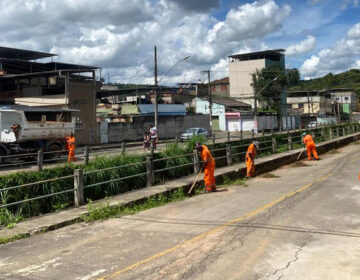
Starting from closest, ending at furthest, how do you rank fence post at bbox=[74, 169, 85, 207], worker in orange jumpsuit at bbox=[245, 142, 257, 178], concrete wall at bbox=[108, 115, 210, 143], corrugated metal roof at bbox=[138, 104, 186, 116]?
1. fence post at bbox=[74, 169, 85, 207]
2. worker in orange jumpsuit at bbox=[245, 142, 257, 178]
3. concrete wall at bbox=[108, 115, 210, 143]
4. corrugated metal roof at bbox=[138, 104, 186, 116]

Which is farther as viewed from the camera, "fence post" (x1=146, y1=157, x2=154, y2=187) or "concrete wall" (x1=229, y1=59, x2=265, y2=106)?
"concrete wall" (x1=229, y1=59, x2=265, y2=106)

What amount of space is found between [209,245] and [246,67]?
69.0 m

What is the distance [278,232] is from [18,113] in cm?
1575

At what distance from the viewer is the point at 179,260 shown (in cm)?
546

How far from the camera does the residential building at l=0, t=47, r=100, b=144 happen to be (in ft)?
111

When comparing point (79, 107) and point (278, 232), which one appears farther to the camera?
point (79, 107)

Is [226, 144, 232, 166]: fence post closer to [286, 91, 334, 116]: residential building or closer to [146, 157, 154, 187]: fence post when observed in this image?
[146, 157, 154, 187]: fence post

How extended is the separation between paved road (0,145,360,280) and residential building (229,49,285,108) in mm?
63069

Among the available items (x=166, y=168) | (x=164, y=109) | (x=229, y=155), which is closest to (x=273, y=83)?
(x=164, y=109)

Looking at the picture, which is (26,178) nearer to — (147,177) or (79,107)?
(147,177)

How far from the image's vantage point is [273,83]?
64.2 m

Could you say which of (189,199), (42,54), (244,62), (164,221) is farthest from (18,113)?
(244,62)

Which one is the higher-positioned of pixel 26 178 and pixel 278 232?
pixel 26 178

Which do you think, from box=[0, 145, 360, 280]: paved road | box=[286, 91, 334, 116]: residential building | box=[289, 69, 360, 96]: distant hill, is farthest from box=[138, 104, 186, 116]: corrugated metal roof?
box=[289, 69, 360, 96]: distant hill
